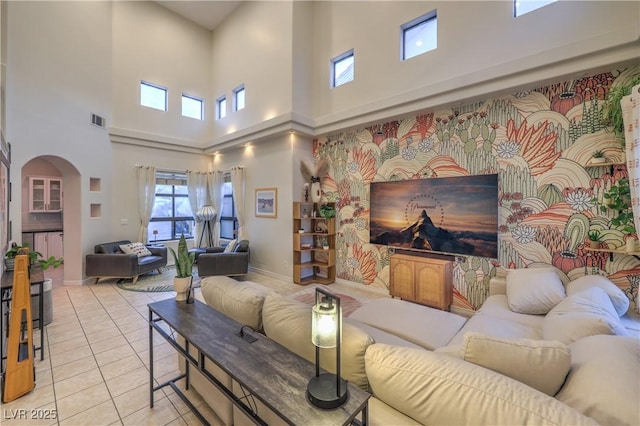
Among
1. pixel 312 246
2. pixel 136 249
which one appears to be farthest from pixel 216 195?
pixel 312 246

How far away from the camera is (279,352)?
4.85 feet

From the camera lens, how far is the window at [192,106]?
7062 mm

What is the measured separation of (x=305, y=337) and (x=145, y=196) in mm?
6321

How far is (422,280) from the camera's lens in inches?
154

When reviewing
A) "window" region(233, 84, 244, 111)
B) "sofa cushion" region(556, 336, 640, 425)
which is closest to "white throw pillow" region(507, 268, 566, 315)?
"sofa cushion" region(556, 336, 640, 425)

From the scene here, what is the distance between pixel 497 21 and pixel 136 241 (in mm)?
7866

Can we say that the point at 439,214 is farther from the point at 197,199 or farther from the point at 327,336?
the point at 197,199

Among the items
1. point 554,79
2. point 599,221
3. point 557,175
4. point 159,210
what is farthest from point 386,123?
point 159,210

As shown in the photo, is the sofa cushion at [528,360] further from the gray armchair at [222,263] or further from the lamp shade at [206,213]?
the lamp shade at [206,213]

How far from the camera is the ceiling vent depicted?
5414 mm

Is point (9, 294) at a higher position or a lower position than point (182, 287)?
lower

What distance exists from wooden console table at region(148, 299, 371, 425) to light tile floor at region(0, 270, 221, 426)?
0.48ft

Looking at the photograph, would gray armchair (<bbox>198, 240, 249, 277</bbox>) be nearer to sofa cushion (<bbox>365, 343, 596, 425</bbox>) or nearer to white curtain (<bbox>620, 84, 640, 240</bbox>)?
sofa cushion (<bbox>365, 343, 596, 425</bbox>)

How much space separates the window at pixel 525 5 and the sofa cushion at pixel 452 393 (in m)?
4.29
